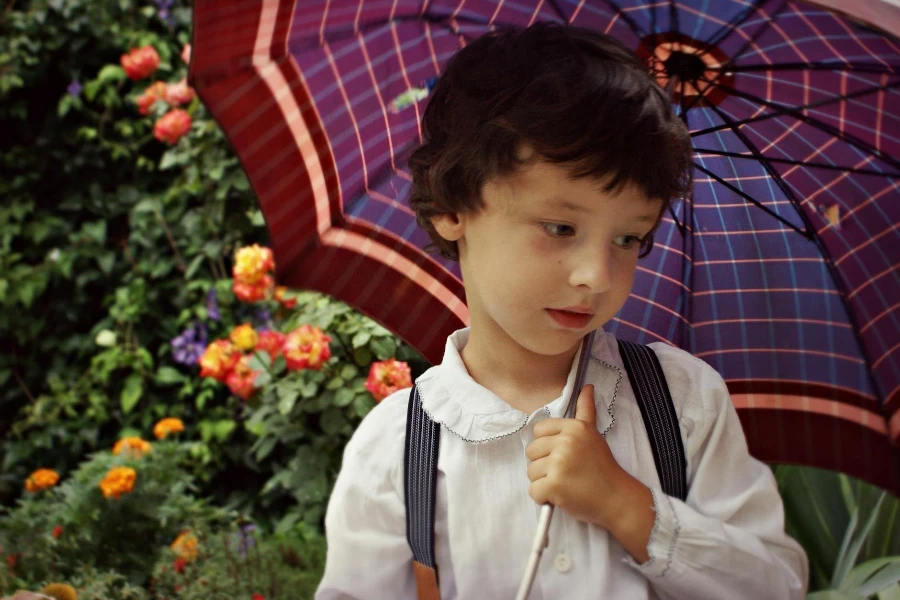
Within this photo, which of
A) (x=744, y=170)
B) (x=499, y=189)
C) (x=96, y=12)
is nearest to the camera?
(x=499, y=189)

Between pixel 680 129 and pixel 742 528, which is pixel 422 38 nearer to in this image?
pixel 680 129

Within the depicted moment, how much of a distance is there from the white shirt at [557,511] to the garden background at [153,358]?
0.74 meters

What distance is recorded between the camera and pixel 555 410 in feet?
3.62

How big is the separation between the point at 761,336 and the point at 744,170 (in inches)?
9.2

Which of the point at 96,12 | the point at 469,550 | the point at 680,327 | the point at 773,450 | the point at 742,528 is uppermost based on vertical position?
the point at 96,12

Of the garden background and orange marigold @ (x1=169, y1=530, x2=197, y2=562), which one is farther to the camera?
orange marigold @ (x1=169, y1=530, x2=197, y2=562)

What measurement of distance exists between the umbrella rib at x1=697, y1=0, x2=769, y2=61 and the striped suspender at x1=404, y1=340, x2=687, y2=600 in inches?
16.4

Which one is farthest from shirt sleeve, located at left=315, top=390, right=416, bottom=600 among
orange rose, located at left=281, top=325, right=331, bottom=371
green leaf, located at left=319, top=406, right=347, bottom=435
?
green leaf, located at left=319, top=406, right=347, bottom=435

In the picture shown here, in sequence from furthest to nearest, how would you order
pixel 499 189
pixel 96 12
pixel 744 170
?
pixel 96 12, pixel 744 170, pixel 499 189

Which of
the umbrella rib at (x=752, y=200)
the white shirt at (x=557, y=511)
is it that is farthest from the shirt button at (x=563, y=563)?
the umbrella rib at (x=752, y=200)

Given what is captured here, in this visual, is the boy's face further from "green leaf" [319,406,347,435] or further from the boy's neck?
"green leaf" [319,406,347,435]

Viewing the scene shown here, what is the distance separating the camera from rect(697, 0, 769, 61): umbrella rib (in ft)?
3.43

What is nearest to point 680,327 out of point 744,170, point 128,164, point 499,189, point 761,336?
point 761,336

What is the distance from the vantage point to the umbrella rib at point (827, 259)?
1.20 metres
